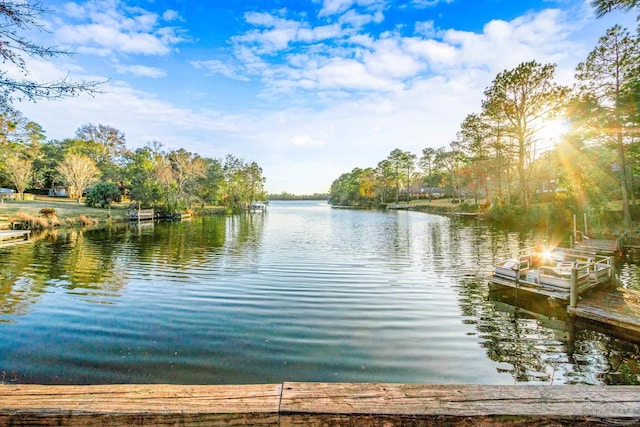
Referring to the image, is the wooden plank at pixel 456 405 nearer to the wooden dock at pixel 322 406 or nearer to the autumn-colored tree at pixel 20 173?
the wooden dock at pixel 322 406

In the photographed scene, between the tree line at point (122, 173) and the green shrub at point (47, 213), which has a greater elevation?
the tree line at point (122, 173)

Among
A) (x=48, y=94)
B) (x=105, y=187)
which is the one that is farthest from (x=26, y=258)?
(x=105, y=187)

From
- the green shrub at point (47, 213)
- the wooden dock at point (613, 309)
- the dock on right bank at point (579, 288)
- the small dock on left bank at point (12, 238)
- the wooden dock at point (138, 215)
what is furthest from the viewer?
the wooden dock at point (138, 215)

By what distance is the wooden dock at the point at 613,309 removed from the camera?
7752 millimetres

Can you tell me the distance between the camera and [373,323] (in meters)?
8.18

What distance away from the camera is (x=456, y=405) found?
1.73 metres

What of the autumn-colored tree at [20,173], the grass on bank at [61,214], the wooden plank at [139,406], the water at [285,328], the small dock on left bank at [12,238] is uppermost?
the autumn-colored tree at [20,173]

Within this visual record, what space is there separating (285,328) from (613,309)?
8.22 m

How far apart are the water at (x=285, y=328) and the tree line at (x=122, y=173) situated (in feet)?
95.8

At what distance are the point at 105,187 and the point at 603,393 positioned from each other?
5754cm

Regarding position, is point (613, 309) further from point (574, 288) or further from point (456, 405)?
point (456, 405)

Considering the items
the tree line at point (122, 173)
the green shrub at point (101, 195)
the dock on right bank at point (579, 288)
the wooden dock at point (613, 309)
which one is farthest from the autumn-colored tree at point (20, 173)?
the wooden dock at point (613, 309)

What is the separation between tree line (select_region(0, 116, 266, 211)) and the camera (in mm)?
50750

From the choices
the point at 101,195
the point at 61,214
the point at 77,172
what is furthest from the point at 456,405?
the point at 77,172
